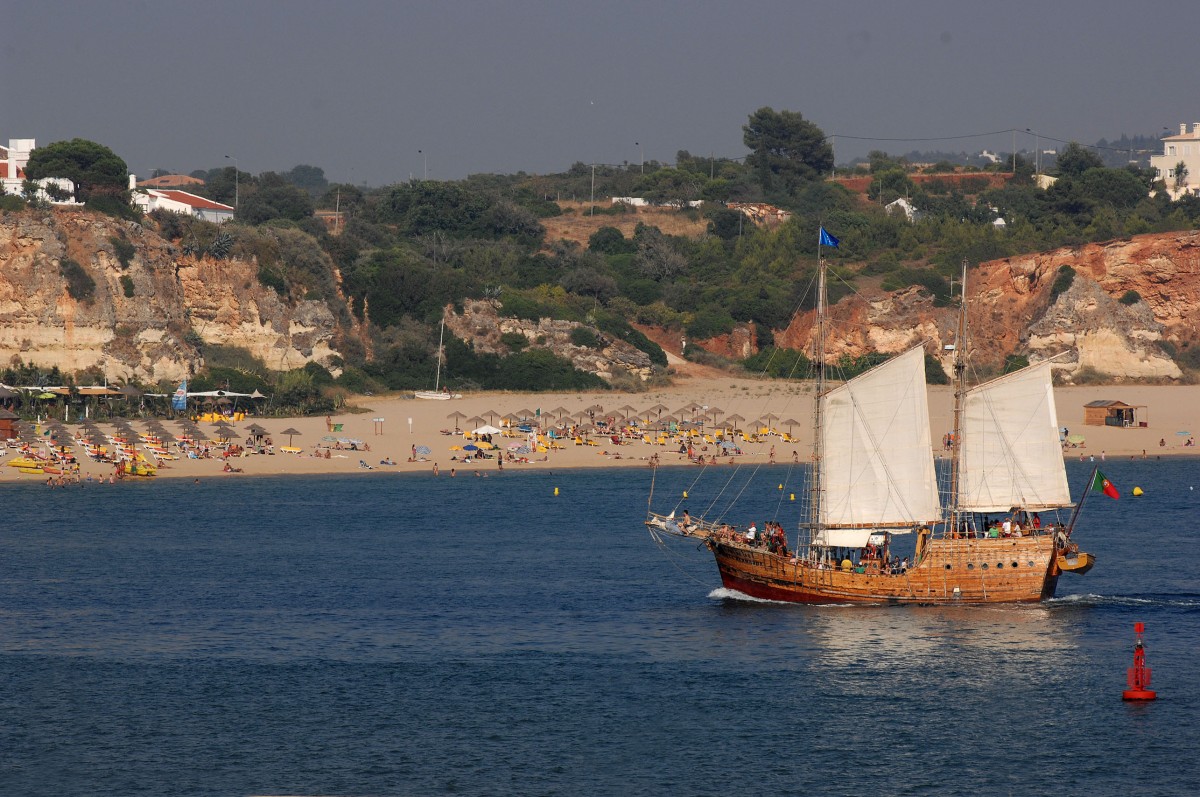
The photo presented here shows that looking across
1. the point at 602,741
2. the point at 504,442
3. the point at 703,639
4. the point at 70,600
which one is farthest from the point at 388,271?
the point at 602,741

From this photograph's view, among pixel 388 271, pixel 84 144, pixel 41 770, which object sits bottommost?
pixel 41 770

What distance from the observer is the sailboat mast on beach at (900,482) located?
50594mm

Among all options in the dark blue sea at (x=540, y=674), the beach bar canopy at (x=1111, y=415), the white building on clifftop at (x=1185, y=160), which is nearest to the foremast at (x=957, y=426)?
the dark blue sea at (x=540, y=674)

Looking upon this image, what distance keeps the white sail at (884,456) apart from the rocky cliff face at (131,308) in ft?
208

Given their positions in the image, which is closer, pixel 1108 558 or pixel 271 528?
pixel 1108 558

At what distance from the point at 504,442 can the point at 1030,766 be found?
6096 cm

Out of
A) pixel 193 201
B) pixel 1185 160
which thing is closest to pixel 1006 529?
pixel 193 201

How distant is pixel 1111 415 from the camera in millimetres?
100438

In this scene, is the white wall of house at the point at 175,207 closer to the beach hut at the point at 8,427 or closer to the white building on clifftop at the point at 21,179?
the white building on clifftop at the point at 21,179

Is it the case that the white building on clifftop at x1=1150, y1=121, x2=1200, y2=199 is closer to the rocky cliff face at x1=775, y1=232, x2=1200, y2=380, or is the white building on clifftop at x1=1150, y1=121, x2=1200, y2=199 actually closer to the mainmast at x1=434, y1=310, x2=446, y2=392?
the rocky cliff face at x1=775, y1=232, x2=1200, y2=380

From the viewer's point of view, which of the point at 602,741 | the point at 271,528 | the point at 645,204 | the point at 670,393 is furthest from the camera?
the point at 645,204

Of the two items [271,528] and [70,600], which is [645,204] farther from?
[70,600]

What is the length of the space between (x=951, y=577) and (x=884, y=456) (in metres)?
4.66

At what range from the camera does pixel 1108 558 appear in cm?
6119
